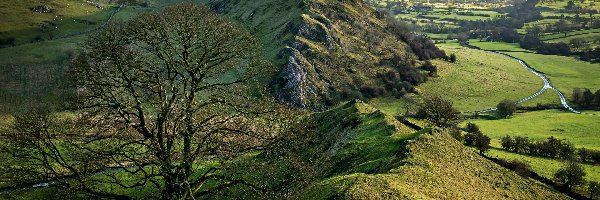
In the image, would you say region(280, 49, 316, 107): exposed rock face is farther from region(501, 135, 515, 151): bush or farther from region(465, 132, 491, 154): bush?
region(501, 135, 515, 151): bush

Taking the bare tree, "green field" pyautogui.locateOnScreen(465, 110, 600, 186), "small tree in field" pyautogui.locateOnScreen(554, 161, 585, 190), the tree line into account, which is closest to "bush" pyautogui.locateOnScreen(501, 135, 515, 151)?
the tree line

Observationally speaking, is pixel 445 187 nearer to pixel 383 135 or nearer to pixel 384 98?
pixel 383 135

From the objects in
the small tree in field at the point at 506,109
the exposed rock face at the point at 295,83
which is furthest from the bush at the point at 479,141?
the small tree in field at the point at 506,109

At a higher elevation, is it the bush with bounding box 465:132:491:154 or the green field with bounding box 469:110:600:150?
the bush with bounding box 465:132:491:154

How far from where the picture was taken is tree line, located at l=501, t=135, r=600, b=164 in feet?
266

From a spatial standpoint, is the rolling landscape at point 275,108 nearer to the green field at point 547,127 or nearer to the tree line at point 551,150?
the tree line at point 551,150

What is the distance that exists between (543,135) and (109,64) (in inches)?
3710

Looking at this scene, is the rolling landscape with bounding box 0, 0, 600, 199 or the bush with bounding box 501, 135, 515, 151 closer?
the rolling landscape with bounding box 0, 0, 600, 199

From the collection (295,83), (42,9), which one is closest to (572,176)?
(295,83)

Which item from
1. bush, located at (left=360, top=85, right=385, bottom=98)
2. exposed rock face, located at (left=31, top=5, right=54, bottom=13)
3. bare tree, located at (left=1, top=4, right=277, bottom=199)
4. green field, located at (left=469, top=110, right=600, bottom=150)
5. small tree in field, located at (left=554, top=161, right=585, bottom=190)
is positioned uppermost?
bare tree, located at (left=1, top=4, right=277, bottom=199)

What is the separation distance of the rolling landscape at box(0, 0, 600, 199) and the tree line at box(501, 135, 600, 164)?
32 centimetres

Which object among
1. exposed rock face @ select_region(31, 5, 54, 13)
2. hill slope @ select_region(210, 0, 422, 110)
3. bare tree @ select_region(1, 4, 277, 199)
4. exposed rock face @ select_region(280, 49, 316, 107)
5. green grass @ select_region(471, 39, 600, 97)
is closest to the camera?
bare tree @ select_region(1, 4, 277, 199)

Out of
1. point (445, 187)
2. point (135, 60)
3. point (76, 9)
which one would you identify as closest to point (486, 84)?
point (445, 187)

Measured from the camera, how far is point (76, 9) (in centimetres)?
17175
